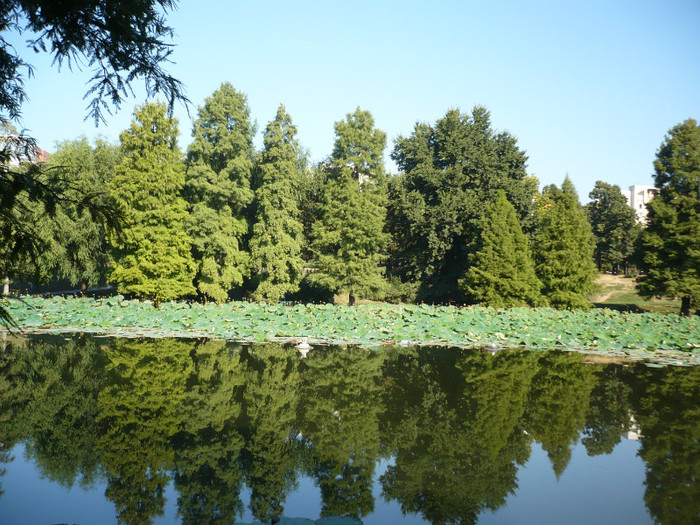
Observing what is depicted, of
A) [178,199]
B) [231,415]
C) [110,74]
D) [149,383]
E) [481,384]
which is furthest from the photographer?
[178,199]

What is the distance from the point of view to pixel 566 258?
95.2ft

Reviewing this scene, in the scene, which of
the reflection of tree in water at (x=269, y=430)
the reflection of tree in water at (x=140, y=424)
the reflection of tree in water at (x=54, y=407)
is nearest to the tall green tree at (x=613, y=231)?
the reflection of tree in water at (x=269, y=430)

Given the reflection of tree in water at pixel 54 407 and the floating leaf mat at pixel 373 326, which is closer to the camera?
the reflection of tree in water at pixel 54 407

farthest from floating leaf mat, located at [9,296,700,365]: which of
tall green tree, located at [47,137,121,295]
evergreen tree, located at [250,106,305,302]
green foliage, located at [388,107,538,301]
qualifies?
green foliage, located at [388,107,538,301]

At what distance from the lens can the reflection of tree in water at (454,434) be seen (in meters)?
5.70

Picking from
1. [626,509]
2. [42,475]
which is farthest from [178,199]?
[626,509]

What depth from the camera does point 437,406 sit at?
9.44m

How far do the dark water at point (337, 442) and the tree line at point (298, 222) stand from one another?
15.2 metres

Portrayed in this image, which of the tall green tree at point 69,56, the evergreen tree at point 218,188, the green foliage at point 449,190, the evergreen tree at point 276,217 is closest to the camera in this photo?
the tall green tree at point 69,56

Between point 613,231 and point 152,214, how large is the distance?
45047 millimetres

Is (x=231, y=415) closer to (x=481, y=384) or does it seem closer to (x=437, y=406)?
(x=437, y=406)

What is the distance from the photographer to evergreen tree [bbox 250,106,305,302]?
2947 cm

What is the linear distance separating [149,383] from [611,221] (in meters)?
53.0

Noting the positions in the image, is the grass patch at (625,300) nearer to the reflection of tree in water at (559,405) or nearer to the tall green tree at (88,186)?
the reflection of tree in water at (559,405)
